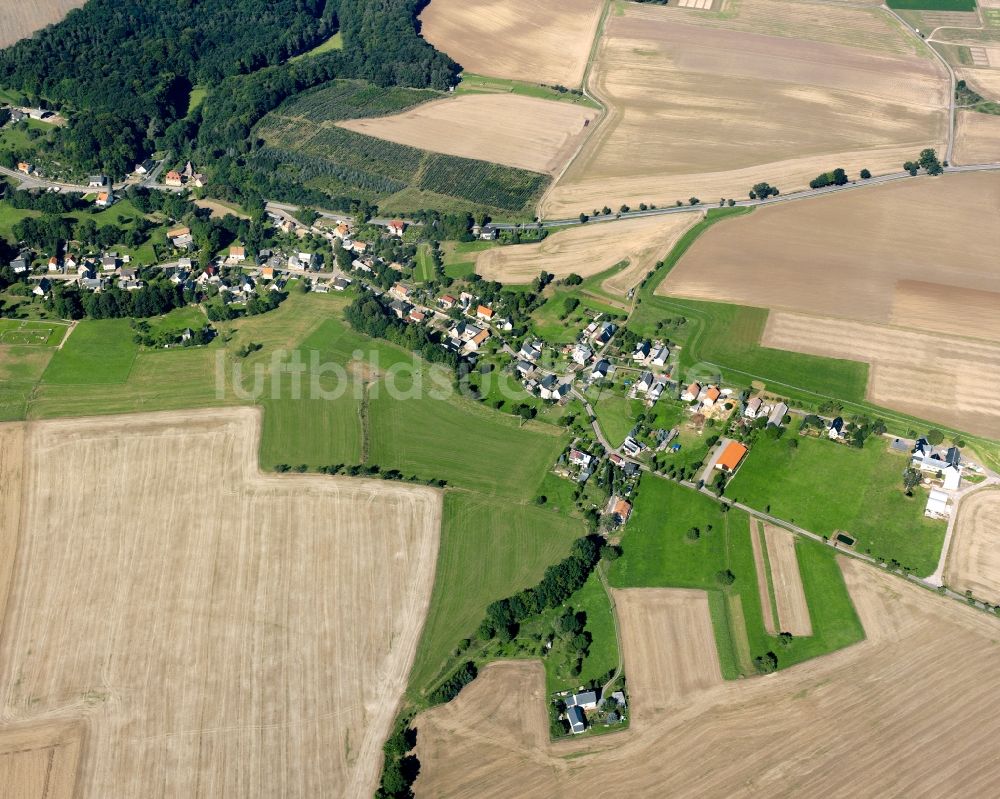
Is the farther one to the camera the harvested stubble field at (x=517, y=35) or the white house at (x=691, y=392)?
the harvested stubble field at (x=517, y=35)

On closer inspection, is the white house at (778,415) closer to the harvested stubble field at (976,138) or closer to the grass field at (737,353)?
the grass field at (737,353)

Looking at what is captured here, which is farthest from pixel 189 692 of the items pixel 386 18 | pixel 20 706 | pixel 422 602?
pixel 386 18

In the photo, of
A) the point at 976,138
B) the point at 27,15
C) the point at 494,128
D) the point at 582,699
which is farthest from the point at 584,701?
the point at 27,15

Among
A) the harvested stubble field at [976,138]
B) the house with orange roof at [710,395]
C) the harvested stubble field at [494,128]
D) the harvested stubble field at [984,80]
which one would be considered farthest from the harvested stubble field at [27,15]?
the harvested stubble field at [984,80]

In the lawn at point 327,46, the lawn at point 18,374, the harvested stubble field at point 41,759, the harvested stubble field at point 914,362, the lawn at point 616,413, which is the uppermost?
the lawn at point 327,46

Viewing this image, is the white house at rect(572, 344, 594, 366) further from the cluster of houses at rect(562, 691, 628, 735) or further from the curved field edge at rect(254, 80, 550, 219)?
the cluster of houses at rect(562, 691, 628, 735)

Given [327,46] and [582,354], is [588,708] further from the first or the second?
[327,46]

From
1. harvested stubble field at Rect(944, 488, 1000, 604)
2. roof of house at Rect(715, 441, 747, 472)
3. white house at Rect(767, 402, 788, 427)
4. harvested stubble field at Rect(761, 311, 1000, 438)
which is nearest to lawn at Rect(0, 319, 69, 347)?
roof of house at Rect(715, 441, 747, 472)
